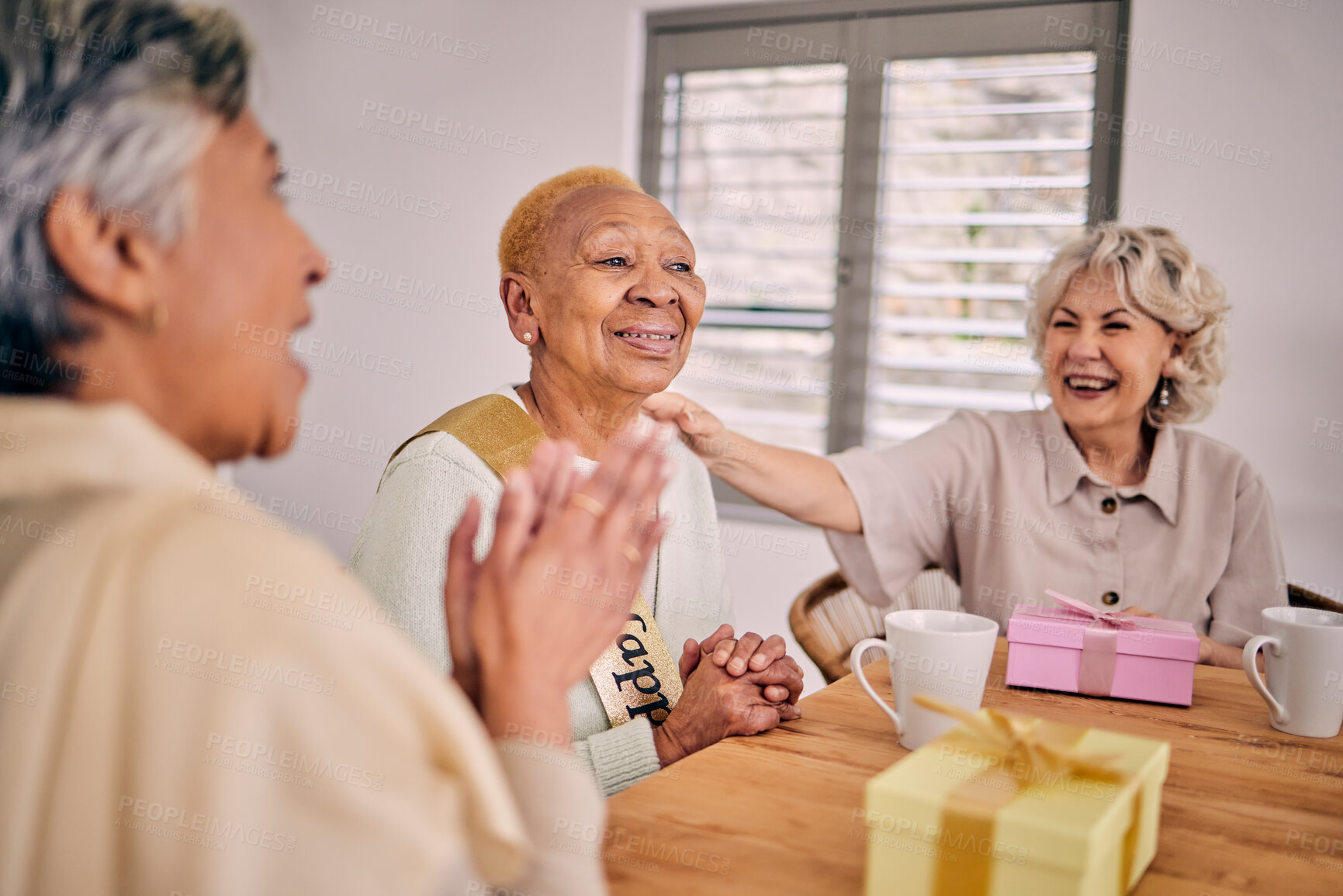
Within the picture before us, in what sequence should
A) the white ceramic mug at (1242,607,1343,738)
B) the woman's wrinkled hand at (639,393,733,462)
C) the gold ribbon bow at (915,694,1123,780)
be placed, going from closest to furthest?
the gold ribbon bow at (915,694,1123,780) < the white ceramic mug at (1242,607,1343,738) < the woman's wrinkled hand at (639,393,733,462)

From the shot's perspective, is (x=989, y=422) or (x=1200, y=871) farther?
(x=989, y=422)

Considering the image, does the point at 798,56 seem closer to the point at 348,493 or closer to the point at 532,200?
the point at 532,200

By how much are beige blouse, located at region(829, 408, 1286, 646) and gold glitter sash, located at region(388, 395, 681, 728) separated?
0.71 m

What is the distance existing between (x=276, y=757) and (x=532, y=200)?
53.6 inches

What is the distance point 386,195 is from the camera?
14.9ft

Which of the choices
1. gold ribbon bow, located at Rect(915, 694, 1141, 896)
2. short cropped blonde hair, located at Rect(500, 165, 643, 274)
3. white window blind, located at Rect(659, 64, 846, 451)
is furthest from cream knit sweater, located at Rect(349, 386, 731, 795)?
white window blind, located at Rect(659, 64, 846, 451)

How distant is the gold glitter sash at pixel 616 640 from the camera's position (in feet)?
4.61

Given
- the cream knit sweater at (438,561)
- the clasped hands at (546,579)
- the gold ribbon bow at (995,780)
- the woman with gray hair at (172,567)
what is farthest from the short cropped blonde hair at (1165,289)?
the woman with gray hair at (172,567)

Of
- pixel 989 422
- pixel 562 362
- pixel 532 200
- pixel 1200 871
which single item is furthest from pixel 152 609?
pixel 989 422

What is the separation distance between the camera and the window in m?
3.39

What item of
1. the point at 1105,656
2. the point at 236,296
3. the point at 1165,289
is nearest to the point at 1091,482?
the point at 1165,289

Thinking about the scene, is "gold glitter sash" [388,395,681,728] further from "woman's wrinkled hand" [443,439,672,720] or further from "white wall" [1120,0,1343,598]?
"white wall" [1120,0,1343,598]

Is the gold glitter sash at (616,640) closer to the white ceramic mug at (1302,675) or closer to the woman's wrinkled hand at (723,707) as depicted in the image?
the woman's wrinkled hand at (723,707)

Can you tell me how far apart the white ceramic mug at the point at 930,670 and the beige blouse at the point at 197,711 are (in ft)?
2.14
